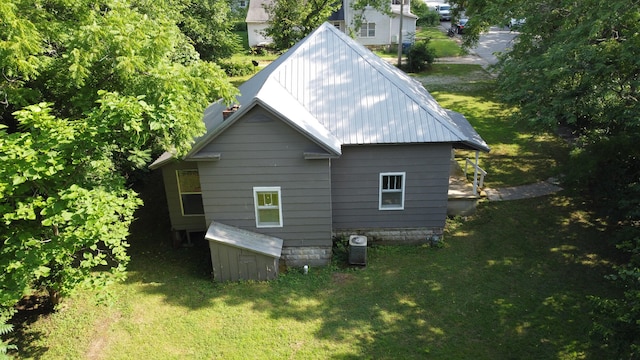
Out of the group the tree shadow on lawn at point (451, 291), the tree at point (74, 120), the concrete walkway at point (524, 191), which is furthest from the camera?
the concrete walkway at point (524, 191)

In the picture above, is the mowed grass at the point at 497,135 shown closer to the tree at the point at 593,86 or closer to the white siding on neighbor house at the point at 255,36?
the tree at the point at 593,86

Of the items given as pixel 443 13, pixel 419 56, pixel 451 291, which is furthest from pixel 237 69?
pixel 443 13

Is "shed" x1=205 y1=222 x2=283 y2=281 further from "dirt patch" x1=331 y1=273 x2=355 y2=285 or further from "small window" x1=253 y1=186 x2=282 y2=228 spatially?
"dirt patch" x1=331 y1=273 x2=355 y2=285

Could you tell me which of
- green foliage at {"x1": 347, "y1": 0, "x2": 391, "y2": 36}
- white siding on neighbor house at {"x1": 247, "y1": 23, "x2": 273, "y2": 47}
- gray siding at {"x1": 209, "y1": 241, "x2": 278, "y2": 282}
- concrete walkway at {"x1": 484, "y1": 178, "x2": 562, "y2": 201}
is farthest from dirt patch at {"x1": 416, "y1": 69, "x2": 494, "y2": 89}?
gray siding at {"x1": 209, "y1": 241, "x2": 278, "y2": 282}

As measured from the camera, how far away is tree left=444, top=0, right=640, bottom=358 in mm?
12023

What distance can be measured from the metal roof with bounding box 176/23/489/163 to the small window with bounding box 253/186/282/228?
2.06 m

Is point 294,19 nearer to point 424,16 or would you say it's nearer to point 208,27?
point 208,27

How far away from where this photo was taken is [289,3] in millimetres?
29375

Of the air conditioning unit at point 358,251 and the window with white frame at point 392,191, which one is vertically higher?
the window with white frame at point 392,191

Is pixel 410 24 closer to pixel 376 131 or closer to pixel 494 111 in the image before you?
pixel 494 111

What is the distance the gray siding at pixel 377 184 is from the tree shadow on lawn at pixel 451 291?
0.99 meters

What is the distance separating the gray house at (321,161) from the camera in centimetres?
1258

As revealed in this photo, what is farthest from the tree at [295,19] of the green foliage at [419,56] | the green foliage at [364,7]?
the green foliage at [419,56]

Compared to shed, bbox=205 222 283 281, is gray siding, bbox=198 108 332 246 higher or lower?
higher
